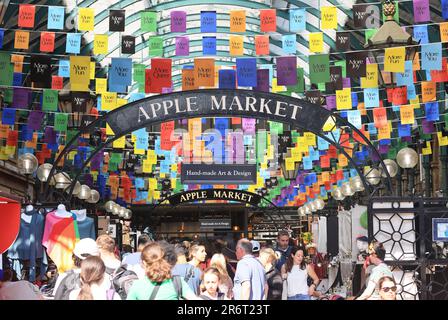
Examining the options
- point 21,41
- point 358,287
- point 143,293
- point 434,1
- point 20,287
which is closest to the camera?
point 143,293

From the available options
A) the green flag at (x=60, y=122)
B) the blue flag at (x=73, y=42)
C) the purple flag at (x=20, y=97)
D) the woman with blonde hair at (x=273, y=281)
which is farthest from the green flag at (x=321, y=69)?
the woman with blonde hair at (x=273, y=281)

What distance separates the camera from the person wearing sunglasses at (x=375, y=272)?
9.17 metres

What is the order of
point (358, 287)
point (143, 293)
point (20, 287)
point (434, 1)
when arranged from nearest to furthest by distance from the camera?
point (143, 293) < point (20, 287) < point (358, 287) < point (434, 1)

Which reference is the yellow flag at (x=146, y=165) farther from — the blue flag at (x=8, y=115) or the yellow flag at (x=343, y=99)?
the yellow flag at (x=343, y=99)

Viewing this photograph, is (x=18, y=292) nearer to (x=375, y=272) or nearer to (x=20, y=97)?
(x=375, y=272)

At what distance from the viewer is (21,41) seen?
58.1ft

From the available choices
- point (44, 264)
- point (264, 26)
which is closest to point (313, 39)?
point (264, 26)

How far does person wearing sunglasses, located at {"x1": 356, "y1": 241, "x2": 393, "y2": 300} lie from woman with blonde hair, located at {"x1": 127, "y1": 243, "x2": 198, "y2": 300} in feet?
7.77

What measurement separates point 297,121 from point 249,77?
4213mm

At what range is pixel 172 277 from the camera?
7.39m

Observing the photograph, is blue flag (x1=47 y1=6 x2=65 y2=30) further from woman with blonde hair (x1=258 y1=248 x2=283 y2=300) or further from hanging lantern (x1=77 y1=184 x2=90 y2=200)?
hanging lantern (x1=77 y1=184 x2=90 y2=200)

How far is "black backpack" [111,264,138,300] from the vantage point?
8.62m

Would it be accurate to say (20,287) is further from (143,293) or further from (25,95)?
(25,95)

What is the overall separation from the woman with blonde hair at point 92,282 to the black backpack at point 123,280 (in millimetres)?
944
